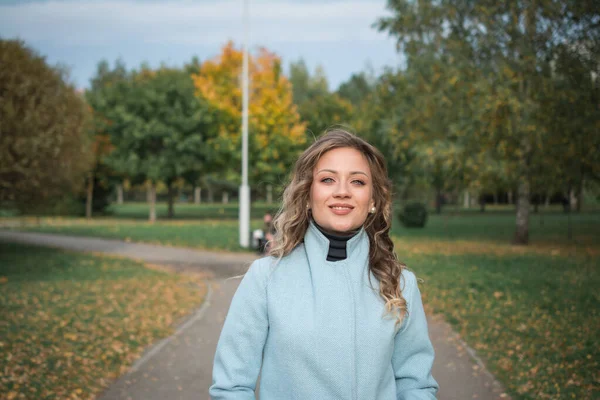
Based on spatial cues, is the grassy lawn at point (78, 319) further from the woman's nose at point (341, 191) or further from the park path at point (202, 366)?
the woman's nose at point (341, 191)

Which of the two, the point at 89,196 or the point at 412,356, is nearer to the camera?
the point at 412,356

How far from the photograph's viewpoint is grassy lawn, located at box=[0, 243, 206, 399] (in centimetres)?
610

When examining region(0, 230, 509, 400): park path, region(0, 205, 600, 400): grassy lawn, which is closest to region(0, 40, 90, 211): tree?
region(0, 230, 509, 400): park path

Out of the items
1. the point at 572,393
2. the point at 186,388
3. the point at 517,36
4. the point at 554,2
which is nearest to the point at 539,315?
the point at 572,393

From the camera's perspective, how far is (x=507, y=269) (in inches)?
561

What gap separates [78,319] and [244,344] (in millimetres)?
7447

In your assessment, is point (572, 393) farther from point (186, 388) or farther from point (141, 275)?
point (141, 275)

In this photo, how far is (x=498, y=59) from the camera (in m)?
20.6

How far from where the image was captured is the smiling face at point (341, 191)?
2.29 m

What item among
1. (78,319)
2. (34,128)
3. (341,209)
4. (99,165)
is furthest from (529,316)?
(99,165)

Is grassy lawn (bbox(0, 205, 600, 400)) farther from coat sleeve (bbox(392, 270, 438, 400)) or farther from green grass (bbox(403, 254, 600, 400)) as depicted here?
coat sleeve (bbox(392, 270, 438, 400))

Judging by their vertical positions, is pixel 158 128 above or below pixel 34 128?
above

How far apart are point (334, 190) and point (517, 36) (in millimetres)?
18538

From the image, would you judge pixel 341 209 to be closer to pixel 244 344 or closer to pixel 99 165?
pixel 244 344
